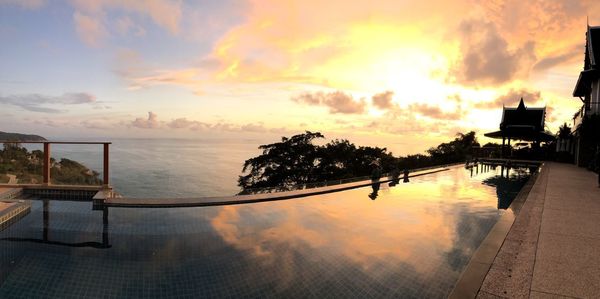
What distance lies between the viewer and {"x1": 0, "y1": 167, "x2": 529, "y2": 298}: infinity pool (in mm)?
3938

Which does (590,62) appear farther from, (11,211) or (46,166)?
(11,211)

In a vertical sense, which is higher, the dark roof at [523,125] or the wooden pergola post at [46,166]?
the dark roof at [523,125]

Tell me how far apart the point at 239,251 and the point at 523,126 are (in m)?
27.9

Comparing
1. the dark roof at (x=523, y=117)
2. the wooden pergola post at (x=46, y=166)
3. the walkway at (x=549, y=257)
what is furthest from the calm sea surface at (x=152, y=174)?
the dark roof at (x=523, y=117)

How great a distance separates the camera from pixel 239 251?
16.4 feet

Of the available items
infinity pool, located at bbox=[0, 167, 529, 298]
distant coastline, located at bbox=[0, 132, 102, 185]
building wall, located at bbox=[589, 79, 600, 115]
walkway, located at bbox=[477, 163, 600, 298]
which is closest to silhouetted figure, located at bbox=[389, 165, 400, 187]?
infinity pool, located at bbox=[0, 167, 529, 298]

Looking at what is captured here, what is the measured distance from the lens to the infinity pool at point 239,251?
3938mm

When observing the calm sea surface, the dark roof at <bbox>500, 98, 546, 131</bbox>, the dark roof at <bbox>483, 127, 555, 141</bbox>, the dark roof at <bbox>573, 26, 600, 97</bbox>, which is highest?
the dark roof at <bbox>573, 26, 600, 97</bbox>

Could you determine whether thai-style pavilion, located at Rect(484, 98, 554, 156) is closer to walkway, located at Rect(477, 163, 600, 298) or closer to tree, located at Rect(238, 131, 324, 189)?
tree, located at Rect(238, 131, 324, 189)

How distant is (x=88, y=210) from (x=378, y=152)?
78.8ft

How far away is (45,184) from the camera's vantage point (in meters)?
7.98

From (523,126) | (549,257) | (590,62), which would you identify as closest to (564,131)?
(523,126)

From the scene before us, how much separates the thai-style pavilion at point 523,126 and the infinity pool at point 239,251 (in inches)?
862

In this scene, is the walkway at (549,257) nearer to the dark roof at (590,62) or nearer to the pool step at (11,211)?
the pool step at (11,211)
